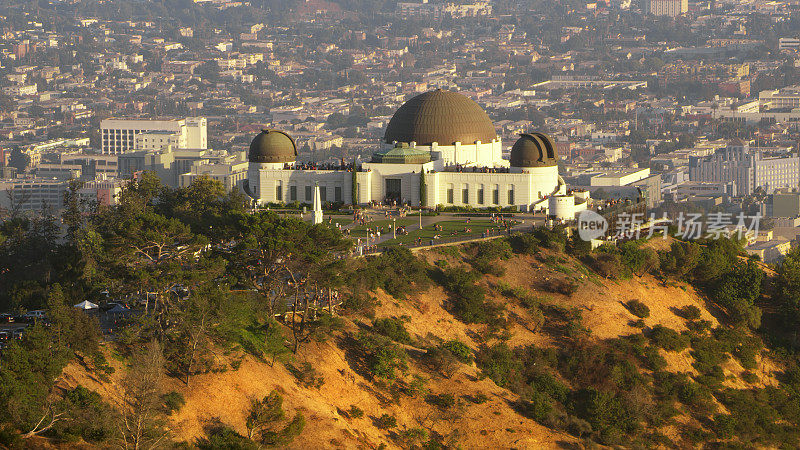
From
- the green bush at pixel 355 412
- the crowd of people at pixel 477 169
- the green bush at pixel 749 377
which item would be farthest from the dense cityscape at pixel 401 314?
the crowd of people at pixel 477 169

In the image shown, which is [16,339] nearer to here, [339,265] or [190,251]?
[190,251]

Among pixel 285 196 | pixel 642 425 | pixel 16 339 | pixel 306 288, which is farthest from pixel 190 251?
pixel 285 196

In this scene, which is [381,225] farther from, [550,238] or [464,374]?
[464,374]

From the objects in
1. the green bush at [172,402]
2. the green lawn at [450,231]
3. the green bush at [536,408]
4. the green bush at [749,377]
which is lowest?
the green bush at [749,377]

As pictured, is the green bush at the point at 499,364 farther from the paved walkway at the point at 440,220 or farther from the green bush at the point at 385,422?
the paved walkway at the point at 440,220

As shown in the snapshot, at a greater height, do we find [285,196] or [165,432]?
[285,196]

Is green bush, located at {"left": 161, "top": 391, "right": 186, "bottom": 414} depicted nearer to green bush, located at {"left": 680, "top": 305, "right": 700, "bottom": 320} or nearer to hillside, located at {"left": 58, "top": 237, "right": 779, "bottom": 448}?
hillside, located at {"left": 58, "top": 237, "right": 779, "bottom": 448}
